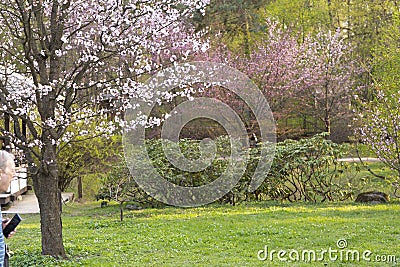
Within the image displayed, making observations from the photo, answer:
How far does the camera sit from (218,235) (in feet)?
24.7

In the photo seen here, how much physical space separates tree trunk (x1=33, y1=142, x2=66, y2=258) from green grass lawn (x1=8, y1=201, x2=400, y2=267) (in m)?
0.18

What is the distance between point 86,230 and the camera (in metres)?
8.81

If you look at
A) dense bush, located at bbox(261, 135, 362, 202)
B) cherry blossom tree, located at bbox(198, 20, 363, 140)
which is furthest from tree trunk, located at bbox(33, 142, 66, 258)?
cherry blossom tree, located at bbox(198, 20, 363, 140)

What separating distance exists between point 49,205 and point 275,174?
6.01 m

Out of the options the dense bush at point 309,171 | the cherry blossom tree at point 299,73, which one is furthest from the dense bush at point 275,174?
the cherry blossom tree at point 299,73

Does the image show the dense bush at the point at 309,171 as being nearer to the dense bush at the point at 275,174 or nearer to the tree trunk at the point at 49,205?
the dense bush at the point at 275,174

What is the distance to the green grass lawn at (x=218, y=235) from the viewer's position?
627 cm

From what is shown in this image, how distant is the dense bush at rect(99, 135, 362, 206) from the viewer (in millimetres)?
11398

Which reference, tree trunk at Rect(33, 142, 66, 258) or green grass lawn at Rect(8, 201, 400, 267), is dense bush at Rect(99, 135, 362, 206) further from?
tree trunk at Rect(33, 142, 66, 258)

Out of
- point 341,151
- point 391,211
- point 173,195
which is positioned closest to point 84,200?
point 173,195

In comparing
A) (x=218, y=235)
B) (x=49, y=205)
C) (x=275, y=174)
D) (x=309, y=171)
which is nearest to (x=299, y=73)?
(x=309, y=171)

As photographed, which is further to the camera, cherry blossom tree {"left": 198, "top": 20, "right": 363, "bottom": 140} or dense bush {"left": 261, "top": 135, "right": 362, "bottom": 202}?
cherry blossom tree {"left": 198, "top": 20, "right": 363, "bottom": 140}

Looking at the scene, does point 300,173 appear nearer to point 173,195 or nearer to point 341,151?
point 341,151

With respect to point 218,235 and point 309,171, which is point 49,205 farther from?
point 309,171
